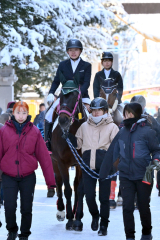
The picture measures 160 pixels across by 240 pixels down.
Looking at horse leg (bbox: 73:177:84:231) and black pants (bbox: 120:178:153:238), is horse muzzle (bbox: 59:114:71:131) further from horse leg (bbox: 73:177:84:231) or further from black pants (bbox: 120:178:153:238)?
black pants (bbox: 120:178:153:238)

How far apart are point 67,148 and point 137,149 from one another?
6.81 feet

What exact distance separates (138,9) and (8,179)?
12384 mm

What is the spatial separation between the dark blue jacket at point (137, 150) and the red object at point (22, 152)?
0.93 m

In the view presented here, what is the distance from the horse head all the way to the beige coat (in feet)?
0.87

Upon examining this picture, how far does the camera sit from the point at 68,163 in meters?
9.09

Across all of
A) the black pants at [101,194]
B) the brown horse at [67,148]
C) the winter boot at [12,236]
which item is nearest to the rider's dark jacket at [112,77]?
the brown horse at [67,148]

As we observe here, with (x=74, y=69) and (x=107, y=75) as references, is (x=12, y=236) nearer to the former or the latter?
(x=74, y=69)

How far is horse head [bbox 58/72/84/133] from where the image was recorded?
27.5 ft

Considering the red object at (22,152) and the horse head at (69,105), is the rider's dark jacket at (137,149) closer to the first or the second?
the red object at (22,152)

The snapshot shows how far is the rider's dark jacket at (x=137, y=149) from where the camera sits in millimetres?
7090

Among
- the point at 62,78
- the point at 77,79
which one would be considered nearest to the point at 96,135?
the point at 77,79

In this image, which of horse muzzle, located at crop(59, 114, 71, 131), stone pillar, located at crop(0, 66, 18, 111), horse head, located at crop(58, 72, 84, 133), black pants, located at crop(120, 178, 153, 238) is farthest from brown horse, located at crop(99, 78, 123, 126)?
stone pillar, located at crop(0, 66, 18, 111)

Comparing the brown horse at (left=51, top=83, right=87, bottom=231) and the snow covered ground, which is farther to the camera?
the brown horse at (left=51, top=83, right=87, bottom=231)

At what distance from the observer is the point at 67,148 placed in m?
8.99
